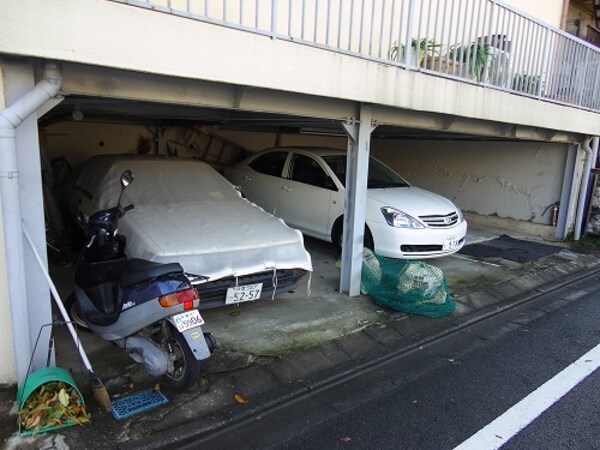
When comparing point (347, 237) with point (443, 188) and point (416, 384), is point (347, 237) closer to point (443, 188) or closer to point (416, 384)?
point (416, 384)

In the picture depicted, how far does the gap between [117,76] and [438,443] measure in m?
3.23

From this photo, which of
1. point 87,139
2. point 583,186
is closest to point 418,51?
point 87,139

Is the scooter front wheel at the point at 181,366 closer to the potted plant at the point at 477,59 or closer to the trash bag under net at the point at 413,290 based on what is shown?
the trash bag under net at the point at 413,290

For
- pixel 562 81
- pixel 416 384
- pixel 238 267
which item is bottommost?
pixel 416 384

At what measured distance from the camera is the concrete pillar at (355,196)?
184 inches

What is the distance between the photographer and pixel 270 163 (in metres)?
7.29

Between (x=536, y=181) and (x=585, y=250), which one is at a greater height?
(x=536, y=181)

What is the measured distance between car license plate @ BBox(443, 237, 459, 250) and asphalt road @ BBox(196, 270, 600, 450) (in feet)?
5.21

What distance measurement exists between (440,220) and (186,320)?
4.08m

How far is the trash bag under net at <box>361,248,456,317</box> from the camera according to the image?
4777 mm

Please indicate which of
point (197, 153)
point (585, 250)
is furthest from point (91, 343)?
point (585, 250)

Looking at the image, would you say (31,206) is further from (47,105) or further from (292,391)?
(292,391)

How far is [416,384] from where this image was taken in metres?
3.51

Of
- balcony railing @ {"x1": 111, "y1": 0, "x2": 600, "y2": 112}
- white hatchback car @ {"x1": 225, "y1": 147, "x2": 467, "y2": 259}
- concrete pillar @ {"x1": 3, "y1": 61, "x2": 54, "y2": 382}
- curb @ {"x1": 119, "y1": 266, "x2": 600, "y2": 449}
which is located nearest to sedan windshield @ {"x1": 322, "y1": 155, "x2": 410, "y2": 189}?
white hatchback car @ {"x1": 225, "y1": 147, "x2": 467, "y2": 259}
